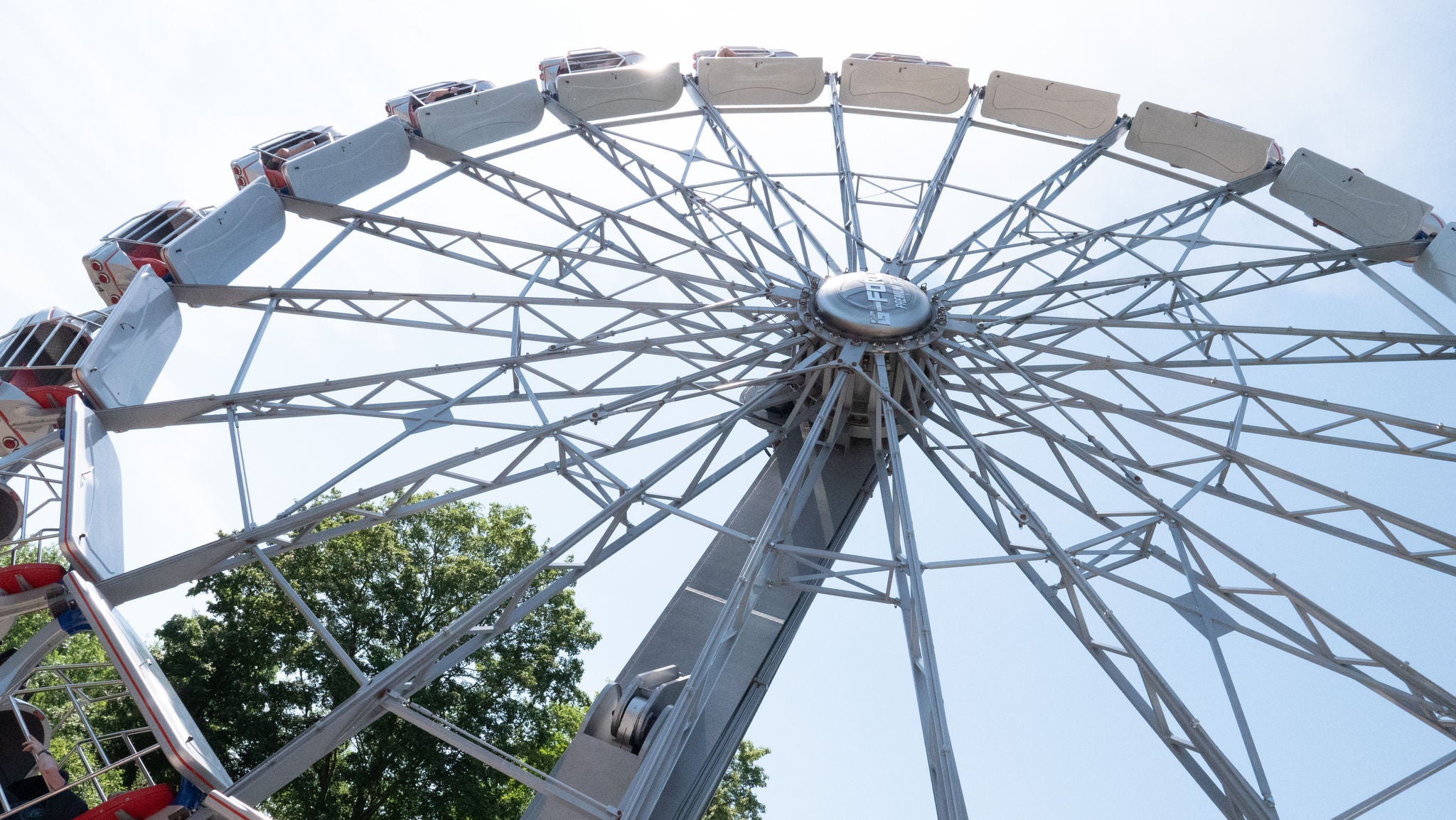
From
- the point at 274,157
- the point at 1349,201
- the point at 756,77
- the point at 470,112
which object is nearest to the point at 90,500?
the point at 274,157

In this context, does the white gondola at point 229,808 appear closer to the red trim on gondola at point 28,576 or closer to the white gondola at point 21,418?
the red trim on gondola at point 28,576

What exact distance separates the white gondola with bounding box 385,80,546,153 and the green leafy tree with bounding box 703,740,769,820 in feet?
52.7

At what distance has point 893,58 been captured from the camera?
22.9 m

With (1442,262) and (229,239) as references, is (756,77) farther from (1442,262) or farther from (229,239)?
(1442,262)

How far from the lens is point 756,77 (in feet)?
73.5

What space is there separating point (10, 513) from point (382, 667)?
37.6 feet

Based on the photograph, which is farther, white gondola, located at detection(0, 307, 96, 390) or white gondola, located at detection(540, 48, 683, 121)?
white gondola, located at detection(540, 48, 683, 121)

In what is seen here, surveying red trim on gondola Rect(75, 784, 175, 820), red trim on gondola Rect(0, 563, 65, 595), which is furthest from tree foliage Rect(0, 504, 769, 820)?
red trim on gondola Rect(75, 784, 175, 820)

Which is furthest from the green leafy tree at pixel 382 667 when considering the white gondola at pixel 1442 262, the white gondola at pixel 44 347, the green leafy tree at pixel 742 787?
the white gondola at pixel 1442 262

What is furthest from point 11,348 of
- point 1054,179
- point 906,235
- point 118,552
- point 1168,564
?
point 1054,179

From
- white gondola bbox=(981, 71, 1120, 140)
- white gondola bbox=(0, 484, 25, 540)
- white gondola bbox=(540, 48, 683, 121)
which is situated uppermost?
white gondola bbox=(981, 71, 1120, 140)

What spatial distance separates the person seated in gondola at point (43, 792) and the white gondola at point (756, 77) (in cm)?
1527

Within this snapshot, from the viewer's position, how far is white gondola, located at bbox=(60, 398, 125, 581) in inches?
467

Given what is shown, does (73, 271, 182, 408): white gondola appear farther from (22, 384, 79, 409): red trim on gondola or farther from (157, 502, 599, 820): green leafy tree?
(157, 502, 599, 820): green leafy tree
